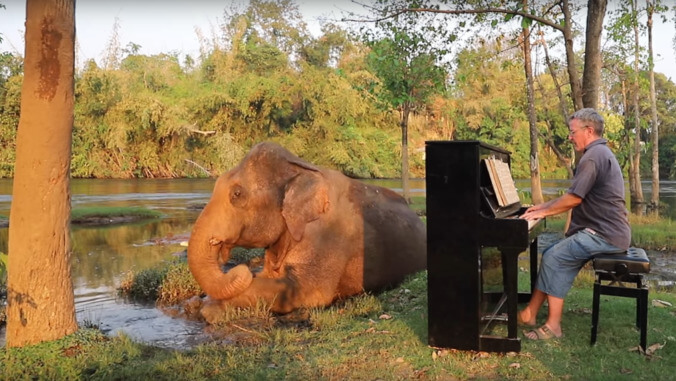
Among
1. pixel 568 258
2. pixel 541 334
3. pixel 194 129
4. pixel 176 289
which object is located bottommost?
pixel 176 289

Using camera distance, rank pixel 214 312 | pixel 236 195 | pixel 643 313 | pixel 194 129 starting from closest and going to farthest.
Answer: pixel 643 313 < pixel 214 312 < pixel 236 195 < pixel 194 129

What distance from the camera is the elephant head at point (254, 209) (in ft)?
25.1

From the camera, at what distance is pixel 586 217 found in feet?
17.8

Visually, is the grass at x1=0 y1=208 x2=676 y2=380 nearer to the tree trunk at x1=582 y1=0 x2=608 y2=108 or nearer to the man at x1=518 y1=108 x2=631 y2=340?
the man at x1=518 y1=108 x2=631 y2=340

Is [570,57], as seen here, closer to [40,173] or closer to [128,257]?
[40,173]

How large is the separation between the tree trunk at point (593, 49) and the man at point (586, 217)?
4.71 meters

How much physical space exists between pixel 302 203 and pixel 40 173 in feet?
11.4

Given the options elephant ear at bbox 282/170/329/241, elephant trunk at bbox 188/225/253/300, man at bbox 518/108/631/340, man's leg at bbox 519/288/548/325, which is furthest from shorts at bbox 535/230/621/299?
elephant trunk at bbox 188/225/253/300

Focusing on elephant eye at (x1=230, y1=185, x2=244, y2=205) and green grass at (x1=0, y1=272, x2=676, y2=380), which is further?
elephant eye at (x1=230, y1=185, x2=244, y2=205)

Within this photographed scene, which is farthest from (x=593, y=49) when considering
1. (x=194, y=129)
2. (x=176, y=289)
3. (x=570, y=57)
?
(x=194, y=129)

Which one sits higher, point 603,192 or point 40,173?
point 40,173

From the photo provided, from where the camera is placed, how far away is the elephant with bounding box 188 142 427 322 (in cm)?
746

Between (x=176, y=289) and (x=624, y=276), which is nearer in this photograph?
(x=624, y=276)

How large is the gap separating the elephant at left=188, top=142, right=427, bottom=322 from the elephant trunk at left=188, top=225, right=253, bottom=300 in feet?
0.04
